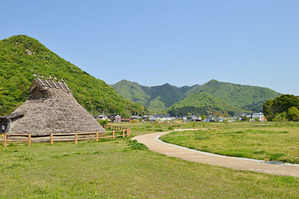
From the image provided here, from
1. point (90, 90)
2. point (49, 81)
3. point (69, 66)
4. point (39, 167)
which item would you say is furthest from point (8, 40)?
point (39, 167)

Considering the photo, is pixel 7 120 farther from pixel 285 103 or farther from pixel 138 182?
pixel 285 103

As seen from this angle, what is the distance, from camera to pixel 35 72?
3295 inches

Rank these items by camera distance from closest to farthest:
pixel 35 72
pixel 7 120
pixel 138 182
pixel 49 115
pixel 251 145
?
1. pixel 138 182
2. pixel 251 145
3. pixel 49 115
4. pixel 7 120
5. pixel 35 72

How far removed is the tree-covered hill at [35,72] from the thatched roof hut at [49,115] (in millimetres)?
37211

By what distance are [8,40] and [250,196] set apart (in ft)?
444

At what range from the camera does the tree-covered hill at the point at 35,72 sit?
234 feet

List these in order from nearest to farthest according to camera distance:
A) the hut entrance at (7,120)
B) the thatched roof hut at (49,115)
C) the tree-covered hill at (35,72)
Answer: the thatched roof hut at (49,115) → the hut entrance at (7,120) → the tree-covered hill at (35,72)

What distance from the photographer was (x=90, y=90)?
11394cm

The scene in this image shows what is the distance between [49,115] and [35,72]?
6938 cm

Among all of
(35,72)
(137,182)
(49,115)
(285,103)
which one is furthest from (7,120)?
(285,103)

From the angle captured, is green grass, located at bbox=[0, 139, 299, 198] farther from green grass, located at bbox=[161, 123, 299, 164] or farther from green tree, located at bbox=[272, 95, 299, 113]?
green tree, located at bbox=[272, 95, 299, 113]

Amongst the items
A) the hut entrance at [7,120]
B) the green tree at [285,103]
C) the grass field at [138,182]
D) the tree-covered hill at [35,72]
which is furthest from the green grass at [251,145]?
the green tree at [285,103]

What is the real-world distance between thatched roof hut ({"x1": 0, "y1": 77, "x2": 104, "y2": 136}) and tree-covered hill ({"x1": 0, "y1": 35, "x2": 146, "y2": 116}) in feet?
122

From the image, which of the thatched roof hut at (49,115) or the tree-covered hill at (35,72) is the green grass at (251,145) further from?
the tree-covered hill at (35,72)
